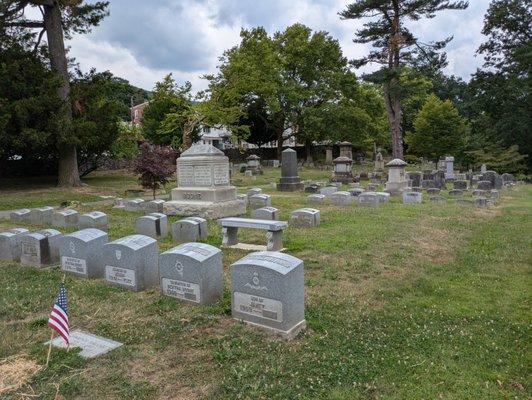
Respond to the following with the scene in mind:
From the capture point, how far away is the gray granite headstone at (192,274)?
497cm

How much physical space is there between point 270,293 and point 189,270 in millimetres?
1280

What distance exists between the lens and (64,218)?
1092cm

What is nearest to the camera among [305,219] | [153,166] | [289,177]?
[305,219]

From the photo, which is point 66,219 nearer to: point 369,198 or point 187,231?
point 187,231

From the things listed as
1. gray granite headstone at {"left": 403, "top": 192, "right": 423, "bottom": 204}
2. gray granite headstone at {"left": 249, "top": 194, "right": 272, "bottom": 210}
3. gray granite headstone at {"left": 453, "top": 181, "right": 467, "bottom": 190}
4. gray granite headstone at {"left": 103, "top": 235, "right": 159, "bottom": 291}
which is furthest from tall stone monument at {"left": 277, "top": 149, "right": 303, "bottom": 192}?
gray granite headstone at {"left": 103, "top": 235, "right": 159, "bottom": 291}

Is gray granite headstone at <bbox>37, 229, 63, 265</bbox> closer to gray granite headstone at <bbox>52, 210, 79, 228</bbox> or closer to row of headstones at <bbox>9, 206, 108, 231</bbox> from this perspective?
row of headstones at <bbox>9, 206, 108, 231</bbox>

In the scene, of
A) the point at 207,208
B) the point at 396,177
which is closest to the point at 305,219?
the point at 207,208

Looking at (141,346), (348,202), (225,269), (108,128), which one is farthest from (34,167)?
(141,346)

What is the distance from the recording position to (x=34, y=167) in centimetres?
2514

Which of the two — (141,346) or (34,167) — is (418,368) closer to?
(141,346)

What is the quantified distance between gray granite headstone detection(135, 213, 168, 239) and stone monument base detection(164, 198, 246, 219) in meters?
2.26

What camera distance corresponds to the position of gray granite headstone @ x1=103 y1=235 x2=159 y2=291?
5695 mm

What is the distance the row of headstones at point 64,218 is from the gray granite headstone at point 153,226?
1.05 meters

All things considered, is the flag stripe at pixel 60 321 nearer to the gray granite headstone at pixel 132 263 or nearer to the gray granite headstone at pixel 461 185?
the gray granite headstone at pixel 132 263
